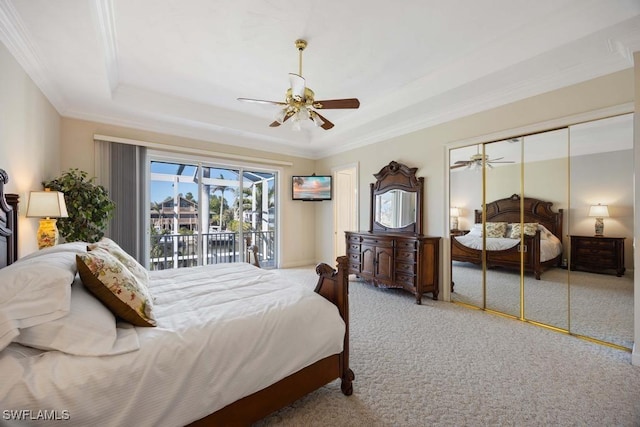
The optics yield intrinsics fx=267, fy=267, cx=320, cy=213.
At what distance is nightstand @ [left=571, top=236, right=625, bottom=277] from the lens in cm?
250

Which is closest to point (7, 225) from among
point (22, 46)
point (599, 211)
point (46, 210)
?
point (46, 210)

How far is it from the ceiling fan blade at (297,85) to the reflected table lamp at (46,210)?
93.9 inches

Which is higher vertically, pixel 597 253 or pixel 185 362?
pixel 597 253

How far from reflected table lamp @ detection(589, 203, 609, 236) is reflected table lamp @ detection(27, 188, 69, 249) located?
5080mm

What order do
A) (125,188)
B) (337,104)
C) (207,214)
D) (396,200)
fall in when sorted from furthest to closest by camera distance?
1. (207,214)
2. (396,200)
3. (125,188)
4. (337,104)

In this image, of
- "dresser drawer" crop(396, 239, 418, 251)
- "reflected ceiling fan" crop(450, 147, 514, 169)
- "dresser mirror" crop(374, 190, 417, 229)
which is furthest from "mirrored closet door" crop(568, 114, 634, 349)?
"dresser mirror" crop(374, 190, 417, 229)

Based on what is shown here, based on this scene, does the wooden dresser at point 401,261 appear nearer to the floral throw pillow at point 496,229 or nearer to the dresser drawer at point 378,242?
the dresser drawer at point 378,242

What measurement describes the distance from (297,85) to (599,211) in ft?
10.3

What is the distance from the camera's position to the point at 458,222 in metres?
3.61

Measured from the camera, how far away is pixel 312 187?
5.68 m

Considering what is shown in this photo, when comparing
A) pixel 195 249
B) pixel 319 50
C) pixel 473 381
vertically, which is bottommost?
pixel 473 381

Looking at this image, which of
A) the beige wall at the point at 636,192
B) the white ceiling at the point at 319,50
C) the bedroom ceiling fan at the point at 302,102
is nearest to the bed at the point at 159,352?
the bedroom ceiling fan at the point at 302,102

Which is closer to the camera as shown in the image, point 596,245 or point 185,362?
point 185,362

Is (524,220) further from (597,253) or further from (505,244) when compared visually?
(597,253)
